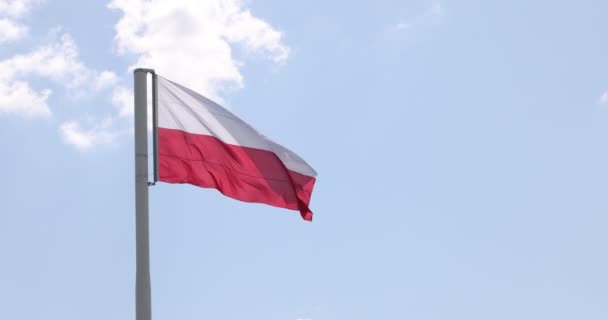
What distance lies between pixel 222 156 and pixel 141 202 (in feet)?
8.84

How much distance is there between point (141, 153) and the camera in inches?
519

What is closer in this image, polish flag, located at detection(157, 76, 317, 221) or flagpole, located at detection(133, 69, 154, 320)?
flagpole, located at detection(133, 69, 154, 320)

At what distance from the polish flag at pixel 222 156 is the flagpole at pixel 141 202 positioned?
2.23ft

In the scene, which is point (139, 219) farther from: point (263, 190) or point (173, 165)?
point (263, 190)

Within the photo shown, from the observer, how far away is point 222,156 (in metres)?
15.2

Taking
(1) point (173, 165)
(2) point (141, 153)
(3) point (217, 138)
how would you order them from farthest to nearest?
(3) point (217, 138), (1) point (173, 165), (2) point (141, 153)

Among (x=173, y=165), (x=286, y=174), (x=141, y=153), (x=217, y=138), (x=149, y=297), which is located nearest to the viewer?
(x=149, y=297)

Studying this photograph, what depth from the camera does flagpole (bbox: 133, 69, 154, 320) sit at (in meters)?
12.3

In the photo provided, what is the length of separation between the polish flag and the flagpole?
2.23ft

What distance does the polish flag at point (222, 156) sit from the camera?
14.4 metres

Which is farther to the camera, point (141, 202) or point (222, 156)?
point (222, 156)

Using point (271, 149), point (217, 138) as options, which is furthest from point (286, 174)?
point (217, 138)

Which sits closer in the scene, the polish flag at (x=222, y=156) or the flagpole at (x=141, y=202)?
the flagpole at (x=141, y=202)

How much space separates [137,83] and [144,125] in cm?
74
